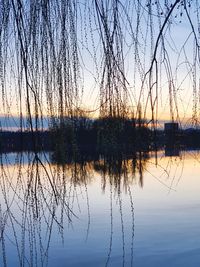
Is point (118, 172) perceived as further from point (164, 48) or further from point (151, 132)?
point (164, 48)

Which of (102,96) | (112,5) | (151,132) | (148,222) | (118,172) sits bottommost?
(148,222)

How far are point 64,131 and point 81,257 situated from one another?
6104mm

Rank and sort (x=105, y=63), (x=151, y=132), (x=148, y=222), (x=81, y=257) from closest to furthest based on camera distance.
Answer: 1. (x=105, y=63)
2. (x=151, y=132)
3. (x=81, y=257)
4. (x=148, y=222)

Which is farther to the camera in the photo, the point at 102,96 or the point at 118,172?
the point at 118,172

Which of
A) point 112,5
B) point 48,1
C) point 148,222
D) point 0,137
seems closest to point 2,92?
point 0,137

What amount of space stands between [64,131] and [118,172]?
0.24 m

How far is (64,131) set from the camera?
1.79m

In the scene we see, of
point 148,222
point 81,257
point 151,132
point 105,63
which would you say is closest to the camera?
point 105,63

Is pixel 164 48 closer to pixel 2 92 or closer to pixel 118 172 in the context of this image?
pixel 118 172

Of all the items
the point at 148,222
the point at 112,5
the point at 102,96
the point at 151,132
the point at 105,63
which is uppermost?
the point at 112,5

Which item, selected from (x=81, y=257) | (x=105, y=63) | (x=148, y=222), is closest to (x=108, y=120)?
(x=105, y=63)

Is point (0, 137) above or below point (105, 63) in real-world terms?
below

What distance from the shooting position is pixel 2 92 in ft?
5.63

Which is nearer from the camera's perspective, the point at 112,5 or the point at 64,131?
the point at 112,5
